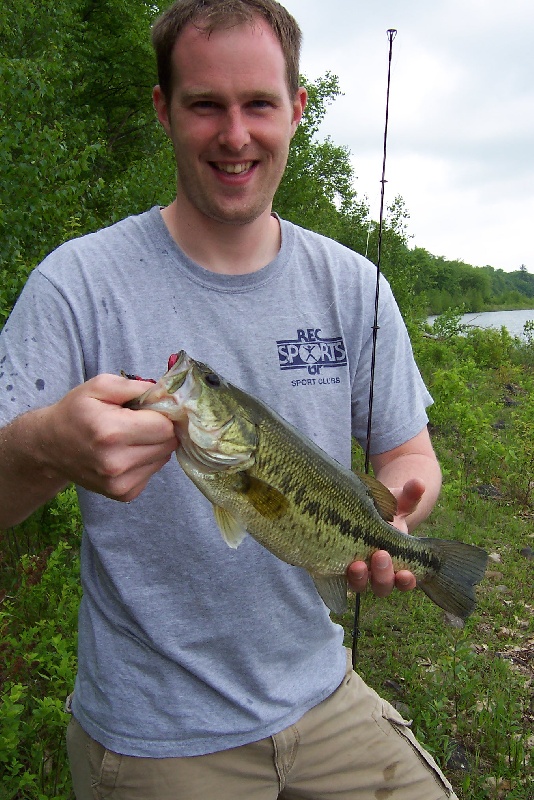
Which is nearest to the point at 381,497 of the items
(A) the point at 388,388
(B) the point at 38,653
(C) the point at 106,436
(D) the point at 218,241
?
(A) the point at 388,388

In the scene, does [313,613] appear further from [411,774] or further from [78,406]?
[78,406]

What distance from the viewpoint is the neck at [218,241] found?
256 cm

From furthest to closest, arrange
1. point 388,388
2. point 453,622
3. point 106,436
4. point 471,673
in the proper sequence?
point 453,622 < point 471,673 < point 388,388 < point 106,436

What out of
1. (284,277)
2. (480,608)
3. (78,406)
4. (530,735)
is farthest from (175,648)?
(480,608)

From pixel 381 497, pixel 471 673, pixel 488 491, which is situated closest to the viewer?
pixel 381 497

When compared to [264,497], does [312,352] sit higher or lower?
higher

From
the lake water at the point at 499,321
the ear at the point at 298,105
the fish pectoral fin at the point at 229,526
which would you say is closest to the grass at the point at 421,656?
the fish pectoral fin at the point at 229,526

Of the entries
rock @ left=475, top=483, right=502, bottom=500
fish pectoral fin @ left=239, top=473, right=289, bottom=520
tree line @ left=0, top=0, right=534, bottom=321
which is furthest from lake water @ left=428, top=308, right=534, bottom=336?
fish pectoral fin @ left=239, top=473, right=289, bottom=520

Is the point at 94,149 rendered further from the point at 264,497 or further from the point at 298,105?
the point at 264,497

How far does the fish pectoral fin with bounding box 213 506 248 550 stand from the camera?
2133 millimetres

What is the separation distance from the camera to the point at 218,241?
8.46 ft

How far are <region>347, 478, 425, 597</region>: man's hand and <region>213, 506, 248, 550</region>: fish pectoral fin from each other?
478 millimetres

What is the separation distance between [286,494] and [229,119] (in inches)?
52.7

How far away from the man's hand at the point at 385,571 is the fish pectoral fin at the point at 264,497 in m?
0.38
